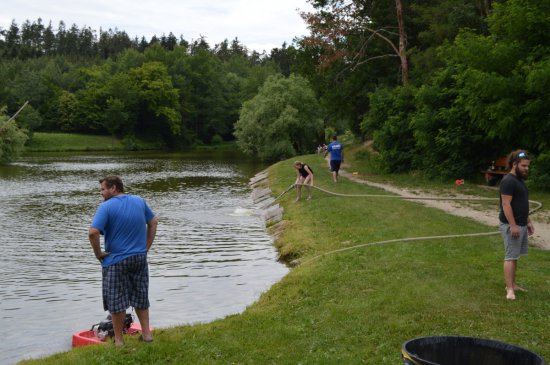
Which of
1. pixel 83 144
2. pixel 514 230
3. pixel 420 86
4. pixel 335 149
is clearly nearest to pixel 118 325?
pixel 514 230

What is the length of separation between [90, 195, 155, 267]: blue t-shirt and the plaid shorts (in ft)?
0.32

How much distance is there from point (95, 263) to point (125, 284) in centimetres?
1010

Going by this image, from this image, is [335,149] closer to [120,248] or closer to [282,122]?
[120,248]

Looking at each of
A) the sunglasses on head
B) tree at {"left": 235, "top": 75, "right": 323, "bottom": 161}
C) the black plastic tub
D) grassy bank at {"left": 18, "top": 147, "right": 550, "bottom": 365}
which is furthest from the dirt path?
tree at {"left": 235, "top": 75, "right": 323, "bottom": 161}

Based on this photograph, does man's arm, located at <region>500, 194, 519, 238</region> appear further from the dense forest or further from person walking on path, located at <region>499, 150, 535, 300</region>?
the dense forest

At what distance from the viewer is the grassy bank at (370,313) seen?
25.9 feet

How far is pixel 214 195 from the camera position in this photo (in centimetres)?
3416

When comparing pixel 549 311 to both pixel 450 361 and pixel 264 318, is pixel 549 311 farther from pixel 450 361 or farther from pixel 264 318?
pixel 264 318

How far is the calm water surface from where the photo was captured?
12.4m

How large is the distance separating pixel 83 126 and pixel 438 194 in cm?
8939

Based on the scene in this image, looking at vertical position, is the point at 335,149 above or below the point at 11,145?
above

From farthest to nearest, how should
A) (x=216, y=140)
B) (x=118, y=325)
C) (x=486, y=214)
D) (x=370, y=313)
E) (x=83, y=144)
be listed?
(x=216, y=140)
(x=83, y=144)
(x=486, y=214)
(x=370, y=313)
(x=118, y=325)

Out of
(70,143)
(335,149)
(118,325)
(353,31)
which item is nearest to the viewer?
(118,325)

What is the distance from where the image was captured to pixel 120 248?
8086mm
